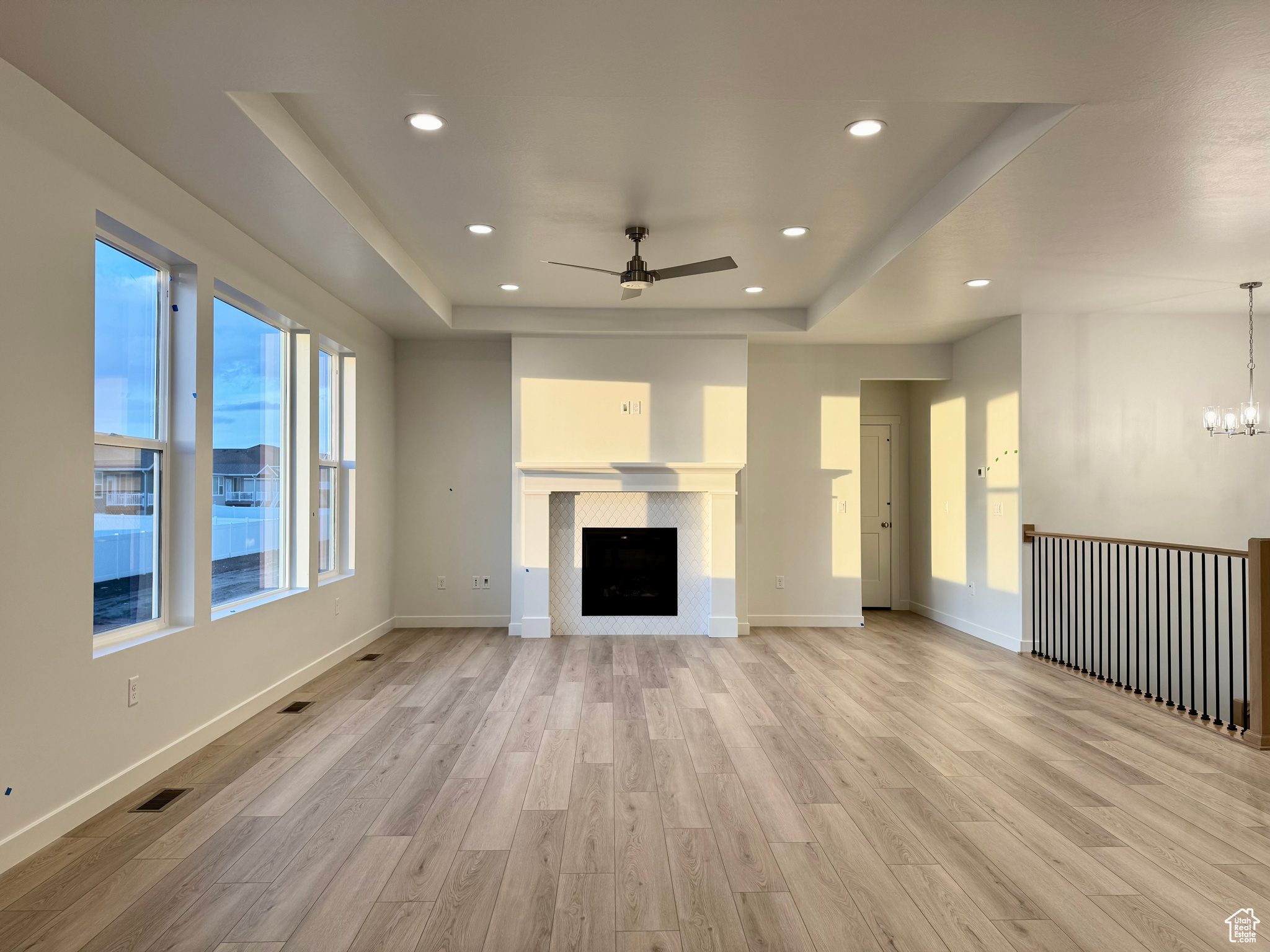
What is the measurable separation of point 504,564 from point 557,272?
2.86m

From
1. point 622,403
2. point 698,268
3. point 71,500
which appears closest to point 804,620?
point 622,403

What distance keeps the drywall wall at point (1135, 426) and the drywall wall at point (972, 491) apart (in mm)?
197

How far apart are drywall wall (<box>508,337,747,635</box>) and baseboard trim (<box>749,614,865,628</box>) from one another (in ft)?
5.19

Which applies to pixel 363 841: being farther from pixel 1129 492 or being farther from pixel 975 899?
pixel 1129 492

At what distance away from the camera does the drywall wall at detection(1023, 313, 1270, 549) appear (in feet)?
19.3

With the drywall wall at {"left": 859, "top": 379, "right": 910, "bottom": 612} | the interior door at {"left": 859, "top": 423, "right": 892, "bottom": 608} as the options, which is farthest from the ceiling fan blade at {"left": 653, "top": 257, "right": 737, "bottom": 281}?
the interior door at {"left": 859, "top": 423, "right": 892, "bottom": 608}

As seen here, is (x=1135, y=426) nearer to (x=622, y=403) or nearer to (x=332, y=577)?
(x=622, y=403)

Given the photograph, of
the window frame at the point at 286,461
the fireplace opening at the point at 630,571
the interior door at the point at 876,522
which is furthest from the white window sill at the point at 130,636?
the interior door at the point at 876,522

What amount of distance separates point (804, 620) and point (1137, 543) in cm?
296

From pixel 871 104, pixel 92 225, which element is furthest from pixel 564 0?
pixel 92 225

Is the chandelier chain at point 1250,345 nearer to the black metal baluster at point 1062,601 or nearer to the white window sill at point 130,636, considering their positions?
the black metal baluster at point 1062,601

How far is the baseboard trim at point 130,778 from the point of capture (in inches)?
97.3

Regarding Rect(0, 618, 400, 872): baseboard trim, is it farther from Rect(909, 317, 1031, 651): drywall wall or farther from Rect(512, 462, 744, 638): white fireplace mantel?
Rect(909, 317, 1031, 651): drywall wall

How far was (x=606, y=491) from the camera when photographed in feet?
21.7
